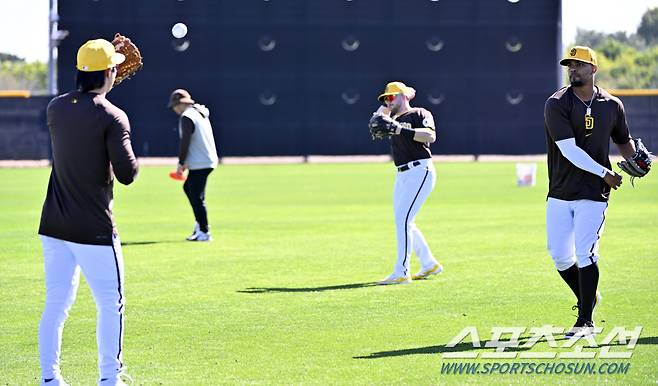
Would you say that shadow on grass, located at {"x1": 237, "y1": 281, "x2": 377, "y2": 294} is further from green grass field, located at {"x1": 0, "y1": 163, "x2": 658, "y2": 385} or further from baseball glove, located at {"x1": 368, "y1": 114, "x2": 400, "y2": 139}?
baseball glove, located at {"x1": 368, "y1": 114, "x2": 400, "y2": 139}

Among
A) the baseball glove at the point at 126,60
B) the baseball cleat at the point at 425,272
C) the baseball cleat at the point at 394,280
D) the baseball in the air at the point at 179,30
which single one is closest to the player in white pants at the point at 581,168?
the baseball glove at the point at 126,60

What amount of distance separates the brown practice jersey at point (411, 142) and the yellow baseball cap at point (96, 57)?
541 centimetres

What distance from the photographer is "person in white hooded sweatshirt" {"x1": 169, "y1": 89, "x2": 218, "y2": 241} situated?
54.8ft

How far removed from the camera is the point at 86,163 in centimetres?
679

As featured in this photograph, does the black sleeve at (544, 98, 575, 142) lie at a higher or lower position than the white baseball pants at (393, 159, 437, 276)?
higher

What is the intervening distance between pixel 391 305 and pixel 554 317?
151 centimetres

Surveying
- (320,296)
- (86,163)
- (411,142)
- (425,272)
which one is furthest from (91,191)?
(425,272)

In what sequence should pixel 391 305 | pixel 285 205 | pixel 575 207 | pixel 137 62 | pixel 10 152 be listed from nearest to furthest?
pixel 137 62 < pixel 575 207 < pixel 391 305 < pixel 285 205 < pixel 10 152

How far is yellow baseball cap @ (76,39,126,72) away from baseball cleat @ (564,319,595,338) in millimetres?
3919

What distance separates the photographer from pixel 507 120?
48.0m

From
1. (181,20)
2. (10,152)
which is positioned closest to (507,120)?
(181,20)

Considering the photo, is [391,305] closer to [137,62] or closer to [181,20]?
[137,62]

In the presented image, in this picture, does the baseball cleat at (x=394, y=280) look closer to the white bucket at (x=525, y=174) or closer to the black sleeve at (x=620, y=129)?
the black sleeve at (x=620, y=129)

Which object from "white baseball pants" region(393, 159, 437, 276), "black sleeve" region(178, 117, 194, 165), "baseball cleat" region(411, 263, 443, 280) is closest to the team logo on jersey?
"white baseball pants" region(393, 159, 437, 276)
